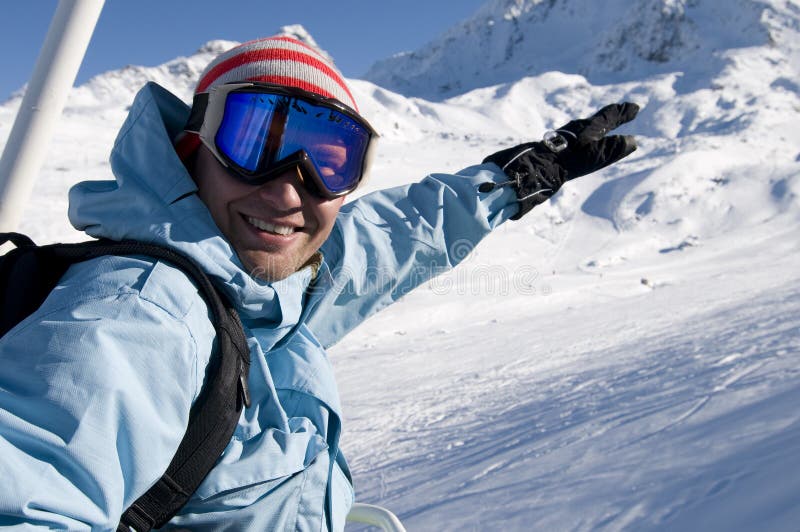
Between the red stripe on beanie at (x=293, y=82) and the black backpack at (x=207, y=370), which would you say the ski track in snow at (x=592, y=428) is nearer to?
the black backpack at (x=207, y=370)

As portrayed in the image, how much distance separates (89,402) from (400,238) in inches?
53.9

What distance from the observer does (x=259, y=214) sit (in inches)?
53.7

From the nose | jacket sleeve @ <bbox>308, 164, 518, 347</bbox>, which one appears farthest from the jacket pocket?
jacket sleeve @ <bbox>308, 164, 518, 347</bbox>

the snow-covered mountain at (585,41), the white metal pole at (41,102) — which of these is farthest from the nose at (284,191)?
the snow-covered mountain at (585,41)

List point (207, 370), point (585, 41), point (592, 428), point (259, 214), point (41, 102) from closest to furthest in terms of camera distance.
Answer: point (207, 370), point (259, 214), point (41, 102), point (592, 428), point (585, 41)

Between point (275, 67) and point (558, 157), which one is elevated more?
point (275, 67)

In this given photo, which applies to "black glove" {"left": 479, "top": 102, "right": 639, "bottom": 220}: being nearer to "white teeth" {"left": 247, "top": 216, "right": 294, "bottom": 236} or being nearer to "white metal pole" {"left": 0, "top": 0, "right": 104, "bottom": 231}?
"white teeth" {"left": 247, "top": 216, "right": 294, "bottom": 236}

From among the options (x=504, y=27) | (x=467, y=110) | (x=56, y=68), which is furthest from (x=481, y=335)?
(x=504, y=27)

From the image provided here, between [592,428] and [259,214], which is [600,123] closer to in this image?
[259,214]

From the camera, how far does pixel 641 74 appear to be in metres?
59.7

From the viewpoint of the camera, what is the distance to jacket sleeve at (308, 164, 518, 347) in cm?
194

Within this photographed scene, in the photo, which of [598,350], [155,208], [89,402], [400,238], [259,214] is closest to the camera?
[89,402]

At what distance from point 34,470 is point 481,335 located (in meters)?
8.58

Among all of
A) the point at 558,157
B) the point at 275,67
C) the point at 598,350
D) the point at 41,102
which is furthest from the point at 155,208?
the point at 598,350
